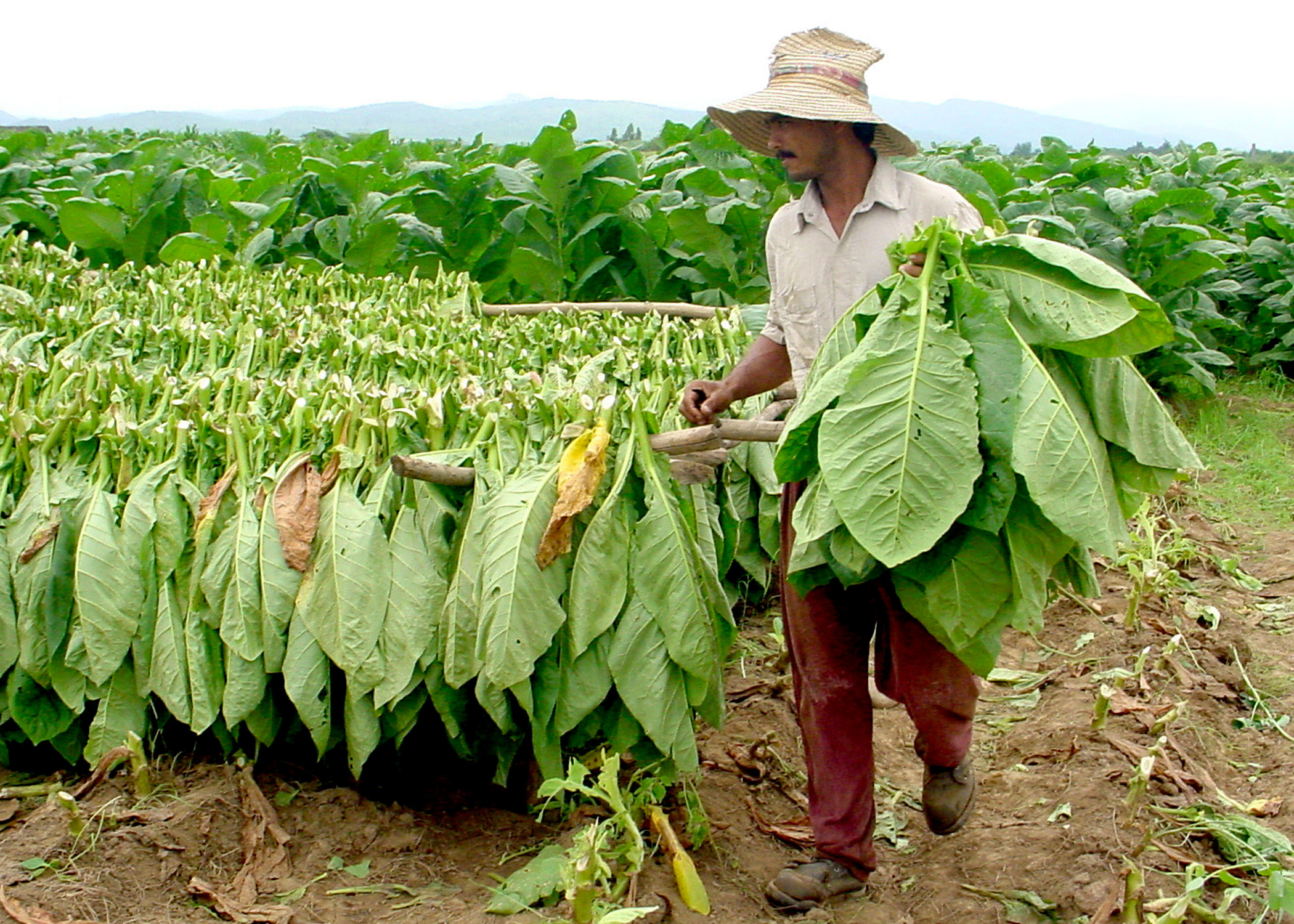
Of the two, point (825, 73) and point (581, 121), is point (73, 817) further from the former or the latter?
point (581, 121)

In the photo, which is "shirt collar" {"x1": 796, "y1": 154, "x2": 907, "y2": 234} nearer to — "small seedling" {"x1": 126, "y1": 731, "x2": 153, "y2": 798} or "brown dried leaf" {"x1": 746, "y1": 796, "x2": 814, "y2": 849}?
"brown dried leaf" {"x1": 746, "y1": 796, "x2": 814, "y2": 849}

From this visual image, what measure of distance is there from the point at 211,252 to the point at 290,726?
3704mm

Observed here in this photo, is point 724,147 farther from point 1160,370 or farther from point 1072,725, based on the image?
point 1072,725

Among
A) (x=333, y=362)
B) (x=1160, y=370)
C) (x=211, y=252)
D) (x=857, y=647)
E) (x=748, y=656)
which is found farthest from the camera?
(x=1160, y=370)

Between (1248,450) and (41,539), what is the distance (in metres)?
5.91

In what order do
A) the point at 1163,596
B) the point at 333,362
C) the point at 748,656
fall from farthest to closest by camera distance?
the point at 1163,596 → the point at 748,656 → the point at 333,362

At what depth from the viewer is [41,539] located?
256cm

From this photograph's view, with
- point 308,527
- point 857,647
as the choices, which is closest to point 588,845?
point 857,647

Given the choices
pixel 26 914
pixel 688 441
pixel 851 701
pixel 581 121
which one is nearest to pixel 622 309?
pixel 688 441

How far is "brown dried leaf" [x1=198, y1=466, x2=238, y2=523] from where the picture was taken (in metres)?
2.56

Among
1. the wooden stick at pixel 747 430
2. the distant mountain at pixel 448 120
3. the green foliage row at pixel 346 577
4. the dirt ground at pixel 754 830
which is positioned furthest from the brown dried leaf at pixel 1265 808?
the distant mountain at pixel 448 120

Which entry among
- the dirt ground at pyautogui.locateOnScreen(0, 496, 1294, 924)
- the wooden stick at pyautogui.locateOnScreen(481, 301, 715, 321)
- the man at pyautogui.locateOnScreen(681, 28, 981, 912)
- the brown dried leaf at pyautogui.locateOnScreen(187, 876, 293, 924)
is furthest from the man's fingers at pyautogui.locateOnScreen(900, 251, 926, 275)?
the wooden stick at pyautogui.locateOnScreen(481, 301, 715, 321)

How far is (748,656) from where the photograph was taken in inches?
144

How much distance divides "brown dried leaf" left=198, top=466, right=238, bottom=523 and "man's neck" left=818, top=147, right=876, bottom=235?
1.46 metres
